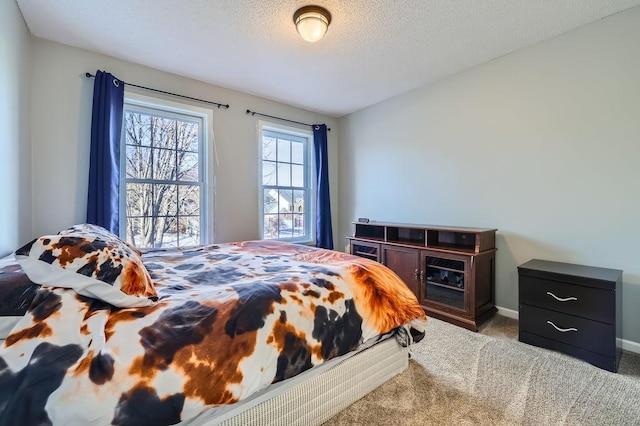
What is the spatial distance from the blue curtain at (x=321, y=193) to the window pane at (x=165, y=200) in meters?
1.91

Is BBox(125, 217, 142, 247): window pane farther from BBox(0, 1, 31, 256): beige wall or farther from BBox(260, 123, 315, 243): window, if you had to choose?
BBox(260, 123, 315, 243): window

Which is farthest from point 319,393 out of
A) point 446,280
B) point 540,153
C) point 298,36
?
point 540,153

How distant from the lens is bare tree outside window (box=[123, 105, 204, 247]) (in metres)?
2.86

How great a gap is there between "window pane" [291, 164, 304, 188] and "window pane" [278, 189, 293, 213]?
17 cm

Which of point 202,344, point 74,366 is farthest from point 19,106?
point 202,344

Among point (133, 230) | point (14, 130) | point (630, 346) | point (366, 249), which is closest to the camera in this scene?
point (14, 130)

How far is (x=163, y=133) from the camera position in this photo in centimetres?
303

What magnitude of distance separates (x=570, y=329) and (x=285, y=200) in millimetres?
3214

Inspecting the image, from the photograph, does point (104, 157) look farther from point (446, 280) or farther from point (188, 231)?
point (446, 280)

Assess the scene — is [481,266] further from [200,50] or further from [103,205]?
[103,205]

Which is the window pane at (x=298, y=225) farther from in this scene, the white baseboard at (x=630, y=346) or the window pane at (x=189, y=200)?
the white baseboard at (x=630, y=346)

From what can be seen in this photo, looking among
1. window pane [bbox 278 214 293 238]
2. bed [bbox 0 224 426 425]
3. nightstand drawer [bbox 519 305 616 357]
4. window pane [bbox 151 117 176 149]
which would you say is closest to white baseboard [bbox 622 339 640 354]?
nightstand drawer [bbox 519 305 616 357]

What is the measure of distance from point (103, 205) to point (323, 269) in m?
2.21

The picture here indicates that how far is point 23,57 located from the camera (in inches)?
83.3
